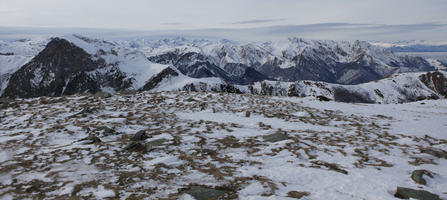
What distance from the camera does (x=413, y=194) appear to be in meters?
6.78

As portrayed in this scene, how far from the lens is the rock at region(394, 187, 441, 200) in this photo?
265 inches

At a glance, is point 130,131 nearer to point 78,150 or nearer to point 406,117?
point 78,150

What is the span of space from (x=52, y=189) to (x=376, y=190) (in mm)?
9281

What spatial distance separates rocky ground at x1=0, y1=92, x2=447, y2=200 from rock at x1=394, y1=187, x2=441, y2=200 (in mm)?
35

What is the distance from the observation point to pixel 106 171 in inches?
317

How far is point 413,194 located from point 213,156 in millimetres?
6432

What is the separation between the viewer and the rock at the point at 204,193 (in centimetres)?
637

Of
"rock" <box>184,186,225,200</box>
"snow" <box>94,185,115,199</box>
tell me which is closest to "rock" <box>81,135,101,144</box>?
"snow" <box>94,185,115,199</box>

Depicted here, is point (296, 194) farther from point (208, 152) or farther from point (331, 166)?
point (208, 152)

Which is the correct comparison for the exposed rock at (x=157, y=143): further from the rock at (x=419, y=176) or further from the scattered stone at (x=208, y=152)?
the rock at (x=419, y=176)

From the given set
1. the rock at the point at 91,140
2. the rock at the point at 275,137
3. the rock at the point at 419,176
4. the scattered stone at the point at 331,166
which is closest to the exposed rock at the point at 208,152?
the rock at the point at 275,137

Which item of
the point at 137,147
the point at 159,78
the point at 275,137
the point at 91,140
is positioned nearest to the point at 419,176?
the point at 275,137

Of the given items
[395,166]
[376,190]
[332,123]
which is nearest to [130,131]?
[376,190]

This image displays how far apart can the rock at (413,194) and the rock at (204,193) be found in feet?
16.3
